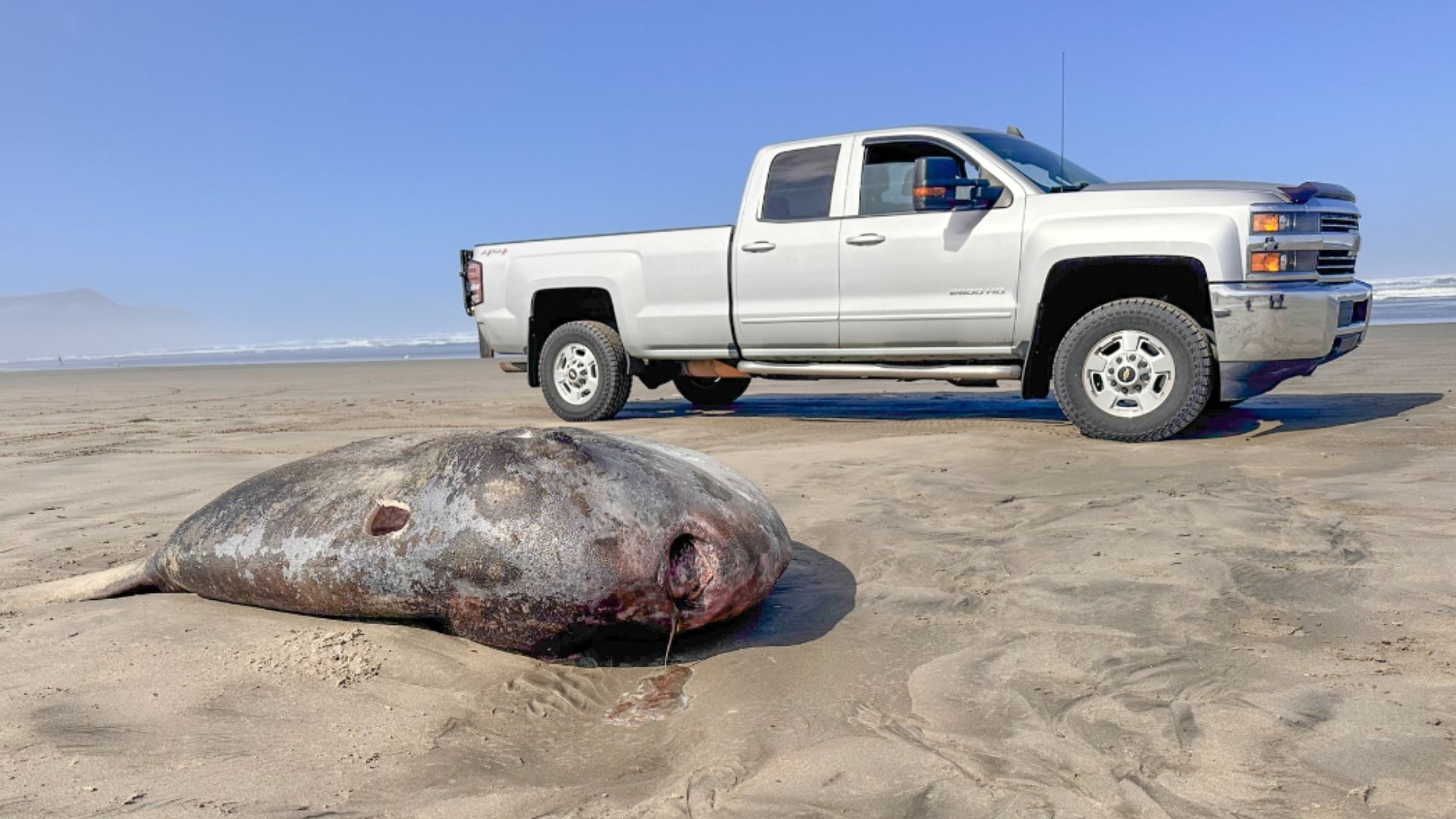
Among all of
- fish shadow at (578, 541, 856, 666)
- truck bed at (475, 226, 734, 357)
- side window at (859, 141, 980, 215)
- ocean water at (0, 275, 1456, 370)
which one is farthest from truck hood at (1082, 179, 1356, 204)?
ocean water at (0, 275, 1456, 370)

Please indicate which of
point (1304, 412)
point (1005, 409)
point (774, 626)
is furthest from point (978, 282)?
point (774, 626)

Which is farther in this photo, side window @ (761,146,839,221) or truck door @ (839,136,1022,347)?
side window @ (761,146,839,221)

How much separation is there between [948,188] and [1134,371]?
65.9 inches

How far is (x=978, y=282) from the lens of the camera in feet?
23.0

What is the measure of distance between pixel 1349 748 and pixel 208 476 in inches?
221

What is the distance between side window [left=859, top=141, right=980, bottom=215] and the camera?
24.5 feet

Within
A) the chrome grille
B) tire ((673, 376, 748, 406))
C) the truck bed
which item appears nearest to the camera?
the chrome grille

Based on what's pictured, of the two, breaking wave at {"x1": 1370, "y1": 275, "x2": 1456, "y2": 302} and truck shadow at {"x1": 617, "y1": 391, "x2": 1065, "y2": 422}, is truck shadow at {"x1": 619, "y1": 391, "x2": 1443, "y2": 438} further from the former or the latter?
breaking wave at {"x1": 1370, "y1": 275, "x2": 1456, "y2": 302}

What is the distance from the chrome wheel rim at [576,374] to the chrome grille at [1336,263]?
212 inches

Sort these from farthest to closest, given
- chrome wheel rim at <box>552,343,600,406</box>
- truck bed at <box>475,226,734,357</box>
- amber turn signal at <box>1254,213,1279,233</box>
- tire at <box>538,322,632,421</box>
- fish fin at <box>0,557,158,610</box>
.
→ chrome wheel rim at <box>552,343,600,406</box> < tire at <box>538,322,632,421</box> < truck bed at <box>475,226,734,357</box> < amber turn signal at <box>1254,213,1279,233</box> < fish fin at <box>0,557,158,610</box>

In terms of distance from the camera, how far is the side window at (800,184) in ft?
25.3

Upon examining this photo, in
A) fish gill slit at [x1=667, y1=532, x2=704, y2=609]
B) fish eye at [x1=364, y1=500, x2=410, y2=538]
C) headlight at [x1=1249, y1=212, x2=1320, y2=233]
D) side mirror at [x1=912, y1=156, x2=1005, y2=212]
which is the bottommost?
fish gill slit at [x1=667, y1=532, x2=704, y2=609]

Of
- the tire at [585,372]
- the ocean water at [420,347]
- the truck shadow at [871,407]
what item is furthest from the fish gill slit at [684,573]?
the ocean water at [420,347]

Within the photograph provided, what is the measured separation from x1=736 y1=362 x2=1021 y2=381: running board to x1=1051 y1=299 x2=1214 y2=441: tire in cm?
47
